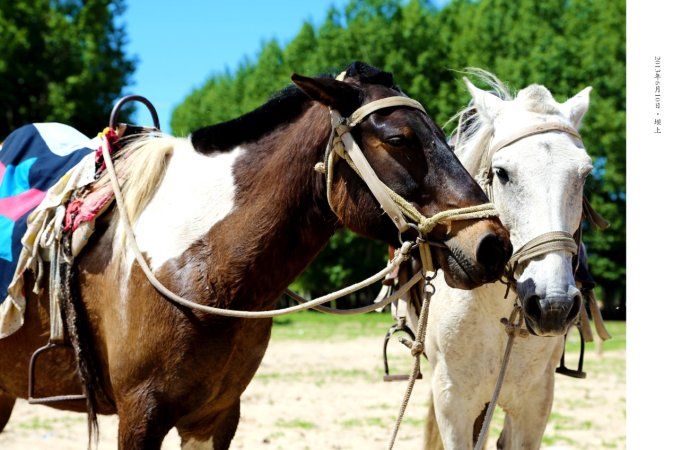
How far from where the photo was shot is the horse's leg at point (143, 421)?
257 centimetres

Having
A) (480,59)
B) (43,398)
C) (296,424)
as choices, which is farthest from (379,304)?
(480,59)

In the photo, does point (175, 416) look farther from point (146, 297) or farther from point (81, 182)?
point (81, 182)

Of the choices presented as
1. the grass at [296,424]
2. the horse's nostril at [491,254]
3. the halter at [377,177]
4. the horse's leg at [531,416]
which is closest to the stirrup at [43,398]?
the halter at [377,177]

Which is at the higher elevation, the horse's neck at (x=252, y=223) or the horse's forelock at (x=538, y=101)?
the horse's forelock at (x=538, y=101)

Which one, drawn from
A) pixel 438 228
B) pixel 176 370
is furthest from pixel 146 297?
pixel 438 228

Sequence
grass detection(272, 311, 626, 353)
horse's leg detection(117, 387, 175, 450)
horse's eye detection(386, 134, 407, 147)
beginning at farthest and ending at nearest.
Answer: grass detection(272, 311, 626, 353)
horse's leg detection(117, 387, 175, 450)
horse's eye detection(386, 134, 407, 147)

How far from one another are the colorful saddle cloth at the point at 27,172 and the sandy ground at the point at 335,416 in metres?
3.62

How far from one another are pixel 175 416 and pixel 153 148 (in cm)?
108

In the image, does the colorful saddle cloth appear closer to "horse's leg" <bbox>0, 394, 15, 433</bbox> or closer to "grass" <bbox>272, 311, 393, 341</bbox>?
"horse's leg" <bbox>0, 394, 15, 433</bbox>

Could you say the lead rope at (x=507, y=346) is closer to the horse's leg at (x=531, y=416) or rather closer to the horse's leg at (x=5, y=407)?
the horse's leg at (x=531, y=416)

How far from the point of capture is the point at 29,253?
297cm

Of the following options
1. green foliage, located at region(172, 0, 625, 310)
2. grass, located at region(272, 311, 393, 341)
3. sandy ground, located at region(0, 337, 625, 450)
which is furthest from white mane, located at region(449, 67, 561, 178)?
green foliage, located at region(172, 0, 625, 310)

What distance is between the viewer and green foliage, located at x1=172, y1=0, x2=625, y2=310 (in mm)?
24953
